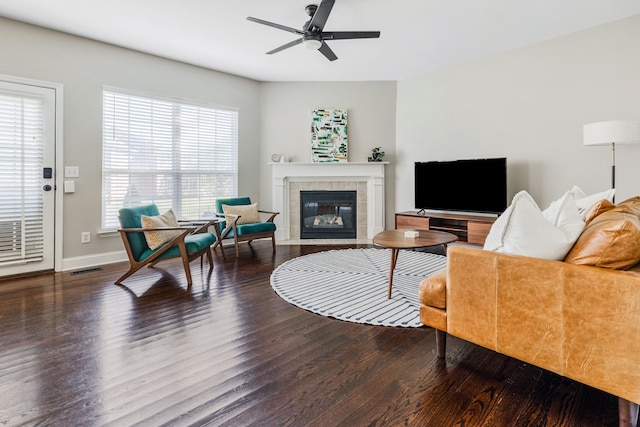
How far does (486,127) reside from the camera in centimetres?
468

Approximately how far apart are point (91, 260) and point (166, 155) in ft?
5.49

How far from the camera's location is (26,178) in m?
3.61

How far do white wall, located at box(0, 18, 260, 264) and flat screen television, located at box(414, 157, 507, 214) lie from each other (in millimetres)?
3885

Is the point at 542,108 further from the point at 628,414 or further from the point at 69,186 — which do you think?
the point at 69,186

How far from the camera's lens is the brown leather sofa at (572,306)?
4.10 feet

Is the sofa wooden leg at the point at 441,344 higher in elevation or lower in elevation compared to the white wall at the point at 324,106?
lower

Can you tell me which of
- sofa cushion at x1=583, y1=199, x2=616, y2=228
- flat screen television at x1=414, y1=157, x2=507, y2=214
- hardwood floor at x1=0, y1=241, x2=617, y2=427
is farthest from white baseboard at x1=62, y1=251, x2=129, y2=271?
sofa cushion at x1=583, y1=199, x2=616, y2=228

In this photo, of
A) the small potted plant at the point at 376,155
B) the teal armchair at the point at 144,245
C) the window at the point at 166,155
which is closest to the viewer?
the teal armchair at the point at 144,245

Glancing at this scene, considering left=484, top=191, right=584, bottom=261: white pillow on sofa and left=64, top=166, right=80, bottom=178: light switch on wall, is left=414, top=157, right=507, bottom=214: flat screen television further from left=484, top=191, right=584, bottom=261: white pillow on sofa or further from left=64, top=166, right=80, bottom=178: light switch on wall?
left=64, top=166, right=80, bottom=178: light switch on wall

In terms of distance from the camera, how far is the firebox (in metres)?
5.79

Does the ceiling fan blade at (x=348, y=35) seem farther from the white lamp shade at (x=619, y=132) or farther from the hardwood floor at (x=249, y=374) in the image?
the hardwood floor at (x=249, y=374)

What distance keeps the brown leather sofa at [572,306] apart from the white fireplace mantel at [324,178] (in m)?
4.03

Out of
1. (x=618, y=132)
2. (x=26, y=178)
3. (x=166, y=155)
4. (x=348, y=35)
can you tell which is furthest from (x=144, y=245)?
(x=618, y=132)

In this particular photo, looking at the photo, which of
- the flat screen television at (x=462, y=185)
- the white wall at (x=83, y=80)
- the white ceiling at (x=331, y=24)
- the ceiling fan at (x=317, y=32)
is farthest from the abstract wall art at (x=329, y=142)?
the ceiling fan at (x=317, y=32)
